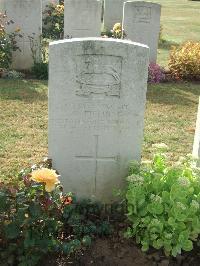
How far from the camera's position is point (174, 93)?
377 inches

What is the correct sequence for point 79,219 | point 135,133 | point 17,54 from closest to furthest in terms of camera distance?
point 79,219
point 135,133
point 17,54

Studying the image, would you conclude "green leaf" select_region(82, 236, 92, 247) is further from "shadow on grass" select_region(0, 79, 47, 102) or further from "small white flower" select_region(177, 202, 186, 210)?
"shadow on grass" select_region(0, 79, 47, 102)

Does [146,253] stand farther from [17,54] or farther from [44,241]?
[17,54]

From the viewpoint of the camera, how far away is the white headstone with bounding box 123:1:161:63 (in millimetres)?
10578

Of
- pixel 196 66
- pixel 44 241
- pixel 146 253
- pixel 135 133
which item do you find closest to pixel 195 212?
pixel 146 253

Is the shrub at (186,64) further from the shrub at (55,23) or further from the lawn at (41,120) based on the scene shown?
the shrub at (55,23)

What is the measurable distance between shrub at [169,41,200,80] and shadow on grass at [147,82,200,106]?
0.32 metres

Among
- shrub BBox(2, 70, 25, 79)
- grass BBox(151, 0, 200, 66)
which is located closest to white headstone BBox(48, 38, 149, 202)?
shrub BBox(2, 70, 25, 79)

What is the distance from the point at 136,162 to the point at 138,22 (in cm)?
698

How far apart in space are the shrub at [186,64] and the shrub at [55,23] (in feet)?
17.7

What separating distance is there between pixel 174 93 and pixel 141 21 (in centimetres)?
217

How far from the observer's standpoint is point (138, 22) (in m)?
10.7

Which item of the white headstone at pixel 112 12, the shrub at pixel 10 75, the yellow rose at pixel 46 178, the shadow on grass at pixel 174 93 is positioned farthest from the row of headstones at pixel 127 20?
the yellow rose at pixel 46 178

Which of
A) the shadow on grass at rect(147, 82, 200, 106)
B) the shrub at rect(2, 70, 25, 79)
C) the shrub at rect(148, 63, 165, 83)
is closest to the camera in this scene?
the shadow on grass at rect(147, 82, 200, 106)
